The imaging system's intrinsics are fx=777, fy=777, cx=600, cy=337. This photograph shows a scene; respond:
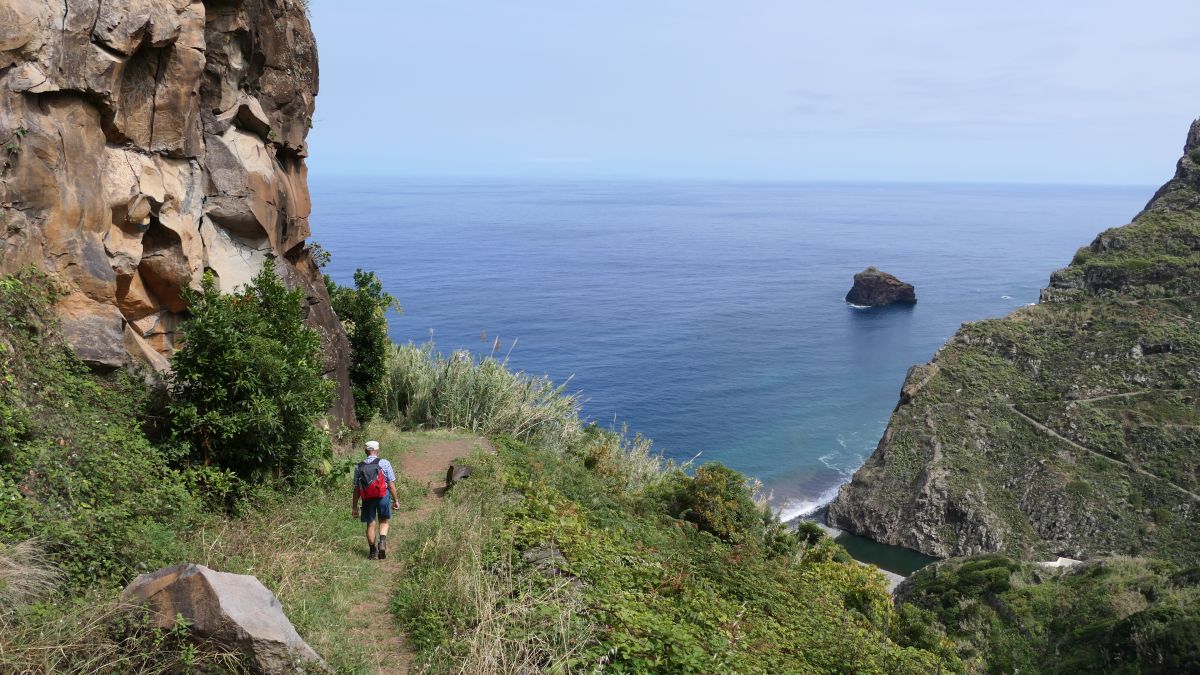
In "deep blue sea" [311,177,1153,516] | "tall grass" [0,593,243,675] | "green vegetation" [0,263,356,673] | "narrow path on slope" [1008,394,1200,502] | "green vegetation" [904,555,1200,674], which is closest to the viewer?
"tall grass" [0,593,243,675]

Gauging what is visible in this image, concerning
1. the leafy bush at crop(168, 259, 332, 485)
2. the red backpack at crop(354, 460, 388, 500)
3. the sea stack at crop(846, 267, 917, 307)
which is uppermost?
the leafy bush at crop(168, 259, 332, 485)

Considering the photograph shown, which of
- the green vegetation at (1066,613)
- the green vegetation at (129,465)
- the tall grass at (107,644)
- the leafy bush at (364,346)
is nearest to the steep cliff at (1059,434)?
the green vegetation at (1066,613)

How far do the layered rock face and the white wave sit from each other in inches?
1644

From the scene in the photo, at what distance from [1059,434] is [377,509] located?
5114 cm

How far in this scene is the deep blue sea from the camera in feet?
203

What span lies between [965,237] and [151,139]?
180m

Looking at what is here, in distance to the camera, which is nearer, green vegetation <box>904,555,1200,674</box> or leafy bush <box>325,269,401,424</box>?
leafy bush <box>325,269,401,424</box>

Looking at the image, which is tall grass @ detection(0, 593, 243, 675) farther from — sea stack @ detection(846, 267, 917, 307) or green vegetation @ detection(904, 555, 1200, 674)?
sea stack @ detection(846, 267, 917, 307)

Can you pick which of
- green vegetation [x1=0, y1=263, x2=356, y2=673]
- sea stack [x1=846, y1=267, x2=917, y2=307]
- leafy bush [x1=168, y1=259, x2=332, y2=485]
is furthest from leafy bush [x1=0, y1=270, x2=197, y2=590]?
sea stack [x1=846, y1=267, x2=917, y2=307]

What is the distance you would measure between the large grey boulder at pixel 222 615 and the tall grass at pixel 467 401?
12.4 metres

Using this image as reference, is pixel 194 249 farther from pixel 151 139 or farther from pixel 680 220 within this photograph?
pixel 680 220

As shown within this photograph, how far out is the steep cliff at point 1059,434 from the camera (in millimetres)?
44719

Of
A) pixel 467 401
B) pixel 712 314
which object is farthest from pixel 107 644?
pixel 712 314

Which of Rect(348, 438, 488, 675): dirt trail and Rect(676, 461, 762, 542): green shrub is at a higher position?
Rect(348, 438, 488, 675): dirt trail
